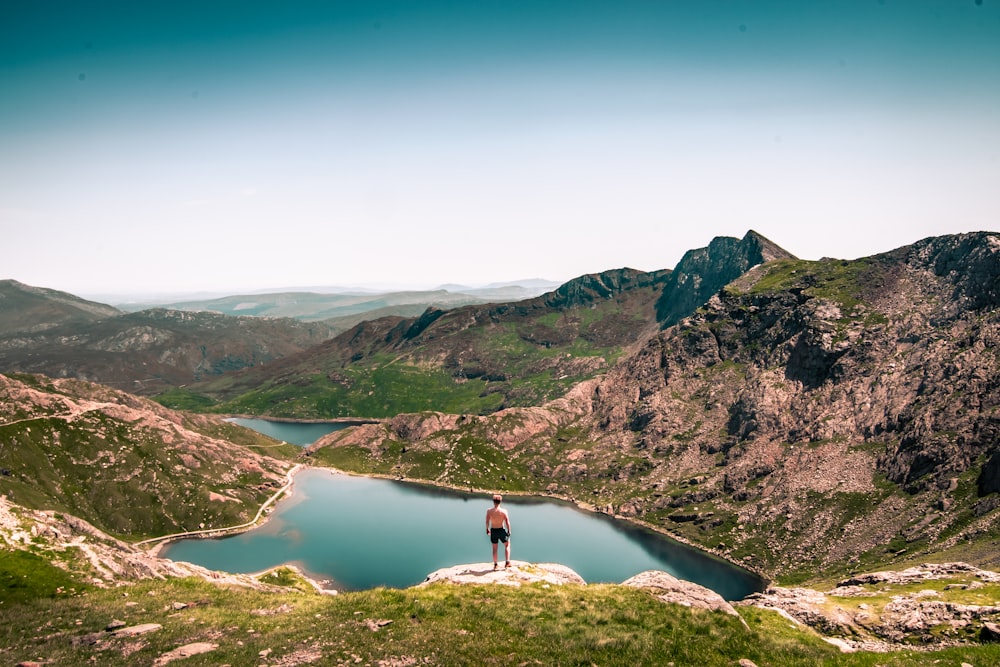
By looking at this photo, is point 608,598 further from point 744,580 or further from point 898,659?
point 744,580

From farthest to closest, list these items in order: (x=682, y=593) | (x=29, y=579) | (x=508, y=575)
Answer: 1. (x=29, y=579)
2. (x=508, y=575)
3. (x=682, y=593)

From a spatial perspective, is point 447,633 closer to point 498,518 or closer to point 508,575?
point 498,518

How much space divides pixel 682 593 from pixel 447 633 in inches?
592

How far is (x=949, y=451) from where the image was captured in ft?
524

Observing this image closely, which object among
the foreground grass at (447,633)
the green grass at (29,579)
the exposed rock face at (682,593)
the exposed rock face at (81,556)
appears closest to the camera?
the foreground grass at (447,633)

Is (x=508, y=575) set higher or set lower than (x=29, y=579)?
higher

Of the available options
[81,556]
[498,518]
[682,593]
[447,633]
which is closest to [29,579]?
[81,556]

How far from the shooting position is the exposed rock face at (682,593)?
3191 cm

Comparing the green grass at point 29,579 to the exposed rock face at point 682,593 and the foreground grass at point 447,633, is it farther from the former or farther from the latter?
the exposed rock face at point 682,593


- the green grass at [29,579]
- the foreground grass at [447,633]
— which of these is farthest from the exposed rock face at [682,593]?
the green grass at [29,579]

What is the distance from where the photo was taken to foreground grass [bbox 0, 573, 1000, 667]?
25672 mm

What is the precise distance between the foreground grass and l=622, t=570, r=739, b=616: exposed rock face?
4.25ft

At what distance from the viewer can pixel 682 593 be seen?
111 ft

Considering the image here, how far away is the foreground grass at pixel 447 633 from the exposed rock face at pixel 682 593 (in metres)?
1.30
